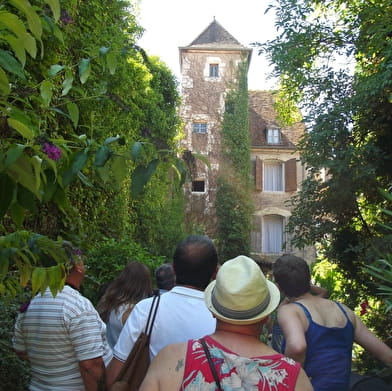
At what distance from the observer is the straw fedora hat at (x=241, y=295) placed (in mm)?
1970

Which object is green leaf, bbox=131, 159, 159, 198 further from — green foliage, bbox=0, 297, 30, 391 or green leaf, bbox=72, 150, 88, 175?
green foliage, bbox=0, 297, 30, 391

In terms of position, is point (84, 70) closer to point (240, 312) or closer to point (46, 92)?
point (46, 92)

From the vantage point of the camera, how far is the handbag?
2.38 meters

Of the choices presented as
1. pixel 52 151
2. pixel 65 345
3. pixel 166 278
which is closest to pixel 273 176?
pixel 166 278

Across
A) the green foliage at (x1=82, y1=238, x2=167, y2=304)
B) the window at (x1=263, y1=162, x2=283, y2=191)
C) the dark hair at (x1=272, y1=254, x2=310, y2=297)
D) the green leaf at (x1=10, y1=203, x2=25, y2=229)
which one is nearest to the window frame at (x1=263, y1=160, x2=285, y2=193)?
the window at (x1=263, y1=162, x2=283, y2=191)

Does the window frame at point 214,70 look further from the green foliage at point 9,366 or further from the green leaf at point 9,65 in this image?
the green leaf at point 9,65

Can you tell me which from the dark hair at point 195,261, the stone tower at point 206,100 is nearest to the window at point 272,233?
the stone tower at point 206,100

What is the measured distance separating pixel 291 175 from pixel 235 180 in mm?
3668

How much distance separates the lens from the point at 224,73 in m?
27.7

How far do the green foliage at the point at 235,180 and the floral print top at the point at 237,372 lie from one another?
2210 cm

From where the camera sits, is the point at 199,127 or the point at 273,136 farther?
the point at 273,136

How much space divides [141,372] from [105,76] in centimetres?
690

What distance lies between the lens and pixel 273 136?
28.8 meters

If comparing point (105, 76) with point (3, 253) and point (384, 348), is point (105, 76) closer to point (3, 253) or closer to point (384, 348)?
point (384, 348)
